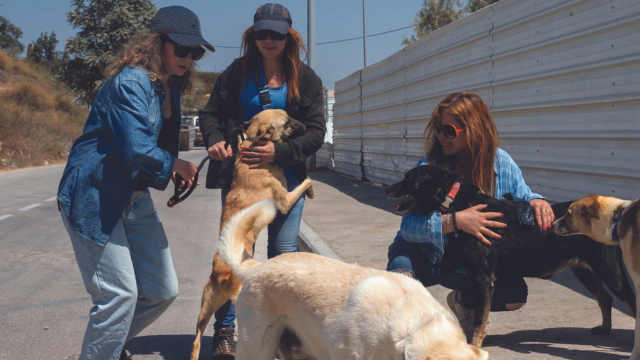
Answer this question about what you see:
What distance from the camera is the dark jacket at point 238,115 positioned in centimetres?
384

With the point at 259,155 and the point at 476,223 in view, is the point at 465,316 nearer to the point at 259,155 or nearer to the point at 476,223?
the point at 476,223

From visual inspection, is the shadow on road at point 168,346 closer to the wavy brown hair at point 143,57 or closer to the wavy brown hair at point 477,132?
the wavy brown hair at point 143,57

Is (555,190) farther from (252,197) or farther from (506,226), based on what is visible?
(252,197)

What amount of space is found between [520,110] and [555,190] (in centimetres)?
124

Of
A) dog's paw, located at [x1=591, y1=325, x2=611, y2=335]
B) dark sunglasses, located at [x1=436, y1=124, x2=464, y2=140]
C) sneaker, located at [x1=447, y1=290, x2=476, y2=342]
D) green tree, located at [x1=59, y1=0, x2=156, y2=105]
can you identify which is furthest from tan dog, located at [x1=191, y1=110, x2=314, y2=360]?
green tree, located at [x1=59, y1=0, x2=156, y2=105]

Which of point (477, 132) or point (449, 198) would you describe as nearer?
point (449, 198)

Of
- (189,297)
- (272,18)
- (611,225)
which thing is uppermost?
(272,18)

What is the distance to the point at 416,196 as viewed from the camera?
11.4 feet

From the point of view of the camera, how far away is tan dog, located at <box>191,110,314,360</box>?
353cm

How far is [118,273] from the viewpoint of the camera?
286 cm

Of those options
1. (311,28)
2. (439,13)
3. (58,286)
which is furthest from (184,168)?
(439,13)

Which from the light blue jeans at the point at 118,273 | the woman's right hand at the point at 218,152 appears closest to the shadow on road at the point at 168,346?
the light blue jeans at the point at 118,273

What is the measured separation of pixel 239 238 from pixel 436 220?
126 cm

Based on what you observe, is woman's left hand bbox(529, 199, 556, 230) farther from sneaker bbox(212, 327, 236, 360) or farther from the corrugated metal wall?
the corrugated metal wall
